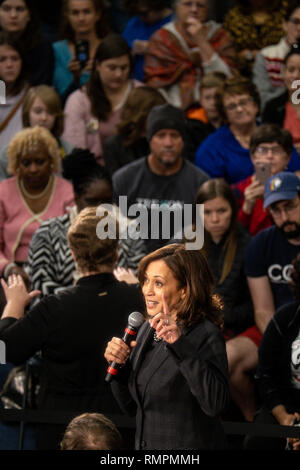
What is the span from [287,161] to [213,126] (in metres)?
0.99

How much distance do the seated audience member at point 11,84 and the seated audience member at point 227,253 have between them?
5.89 feet

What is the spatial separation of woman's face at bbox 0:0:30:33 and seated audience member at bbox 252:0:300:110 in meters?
1.73

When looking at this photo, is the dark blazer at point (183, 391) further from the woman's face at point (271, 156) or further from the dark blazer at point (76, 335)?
the woman's face at point (271, 156)

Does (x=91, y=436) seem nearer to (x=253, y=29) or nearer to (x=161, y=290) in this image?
(x=161, y=290)

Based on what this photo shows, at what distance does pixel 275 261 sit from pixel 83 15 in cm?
276

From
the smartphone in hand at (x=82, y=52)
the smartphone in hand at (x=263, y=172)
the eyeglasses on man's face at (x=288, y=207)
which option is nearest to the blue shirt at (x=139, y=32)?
the smartphone in hand at (x=82, y=52)

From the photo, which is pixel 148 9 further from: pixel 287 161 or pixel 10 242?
pixel 10 242

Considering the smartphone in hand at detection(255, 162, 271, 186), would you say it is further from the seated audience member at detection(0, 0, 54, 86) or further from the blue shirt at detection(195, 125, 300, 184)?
the seated audience member at detection(0, 0, 54, 86)

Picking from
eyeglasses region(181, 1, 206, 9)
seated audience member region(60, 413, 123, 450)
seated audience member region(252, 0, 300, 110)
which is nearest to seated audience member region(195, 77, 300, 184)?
seated audience member region(252, 0, 300, 110)

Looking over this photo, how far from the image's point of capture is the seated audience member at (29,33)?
682cm

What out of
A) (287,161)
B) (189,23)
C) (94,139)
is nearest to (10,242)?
(94,139)

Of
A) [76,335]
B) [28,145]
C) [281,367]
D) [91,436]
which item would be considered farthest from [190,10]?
[91,436]

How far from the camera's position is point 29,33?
271 inches

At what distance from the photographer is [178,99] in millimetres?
6793
